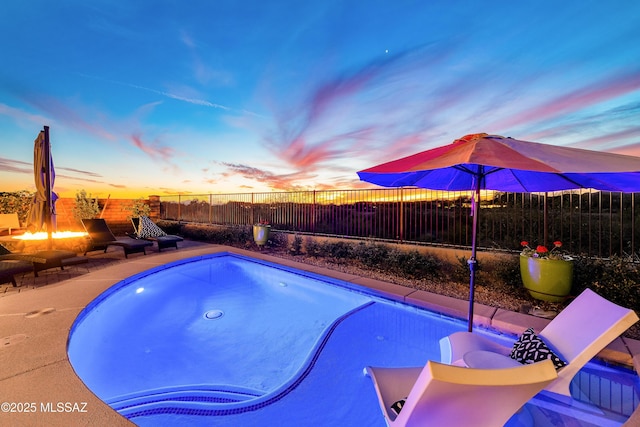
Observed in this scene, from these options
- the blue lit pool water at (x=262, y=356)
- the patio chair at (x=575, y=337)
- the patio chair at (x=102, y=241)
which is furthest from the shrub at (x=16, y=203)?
the patio chair at (x=575, y=337)

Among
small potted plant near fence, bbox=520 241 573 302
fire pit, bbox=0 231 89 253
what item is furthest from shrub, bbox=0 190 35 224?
small potted plant near fence, bbox=520 241 573 302

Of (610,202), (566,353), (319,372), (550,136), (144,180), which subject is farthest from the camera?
(144,180)

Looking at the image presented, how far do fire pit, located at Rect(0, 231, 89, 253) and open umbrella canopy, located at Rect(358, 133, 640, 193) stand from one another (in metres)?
7.71

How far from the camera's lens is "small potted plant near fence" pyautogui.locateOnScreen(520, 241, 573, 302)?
361 centimetres

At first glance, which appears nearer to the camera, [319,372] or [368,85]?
[319,372]

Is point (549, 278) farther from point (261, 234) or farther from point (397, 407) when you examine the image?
point (261, 234)

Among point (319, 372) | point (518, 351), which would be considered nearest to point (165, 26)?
point (319, 372)

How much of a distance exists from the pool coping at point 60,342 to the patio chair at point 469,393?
1.34 metres

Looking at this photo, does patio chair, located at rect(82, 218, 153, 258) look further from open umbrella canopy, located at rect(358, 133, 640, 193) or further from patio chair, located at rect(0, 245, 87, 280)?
open umbrella canopy, located at rect(358, 133, 640, 193)

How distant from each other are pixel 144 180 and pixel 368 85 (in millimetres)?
12449

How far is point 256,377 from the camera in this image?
8.87 ft

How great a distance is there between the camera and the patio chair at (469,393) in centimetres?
95

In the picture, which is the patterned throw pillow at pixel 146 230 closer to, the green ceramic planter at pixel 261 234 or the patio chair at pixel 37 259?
the patio chair at pixel 37 259

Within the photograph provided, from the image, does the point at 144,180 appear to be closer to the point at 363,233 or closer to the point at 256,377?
the point at 363,233
